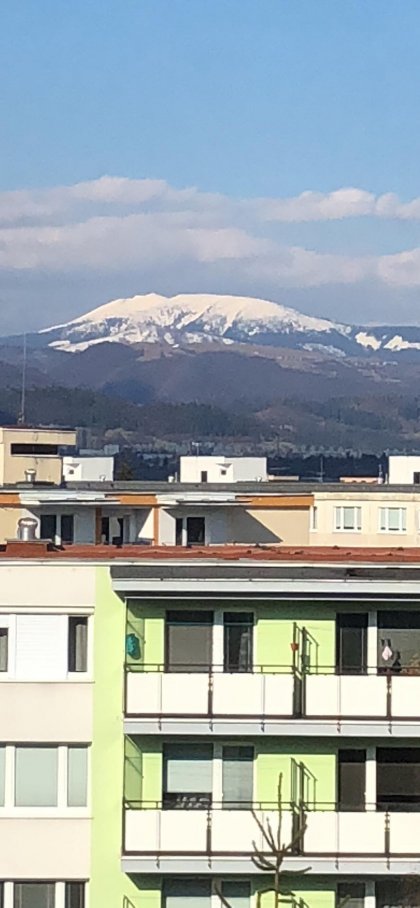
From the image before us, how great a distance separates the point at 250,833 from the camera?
21.1m

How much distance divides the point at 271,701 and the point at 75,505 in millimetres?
42942

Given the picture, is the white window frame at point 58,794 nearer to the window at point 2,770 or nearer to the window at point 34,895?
the window at point 2,770

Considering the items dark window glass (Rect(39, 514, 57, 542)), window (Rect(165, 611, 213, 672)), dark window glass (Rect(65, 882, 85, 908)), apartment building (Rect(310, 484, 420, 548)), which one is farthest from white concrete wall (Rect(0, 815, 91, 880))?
apartment building (Rect(310, 484, 420, 548))

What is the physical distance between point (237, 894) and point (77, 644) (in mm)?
3301

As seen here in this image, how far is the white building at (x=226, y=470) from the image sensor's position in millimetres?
106000

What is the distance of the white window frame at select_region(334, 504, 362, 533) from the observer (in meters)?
85.3

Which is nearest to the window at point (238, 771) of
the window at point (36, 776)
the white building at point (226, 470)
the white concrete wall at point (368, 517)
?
the window at point (36, 776)

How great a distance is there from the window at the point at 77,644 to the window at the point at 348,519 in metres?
63.5

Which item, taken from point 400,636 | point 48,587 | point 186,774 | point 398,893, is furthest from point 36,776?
point 400,636

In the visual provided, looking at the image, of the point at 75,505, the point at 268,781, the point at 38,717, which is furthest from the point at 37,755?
the point at 75,505

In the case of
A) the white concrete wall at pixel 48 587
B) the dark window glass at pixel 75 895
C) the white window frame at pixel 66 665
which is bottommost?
the dark window glass at pixel 75 895

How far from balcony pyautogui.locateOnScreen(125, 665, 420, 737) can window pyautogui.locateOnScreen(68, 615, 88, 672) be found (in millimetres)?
831

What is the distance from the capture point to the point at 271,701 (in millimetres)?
21156

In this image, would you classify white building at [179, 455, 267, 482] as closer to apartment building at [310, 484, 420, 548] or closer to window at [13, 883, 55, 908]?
apartment building at [310, 484, 420, 548]
